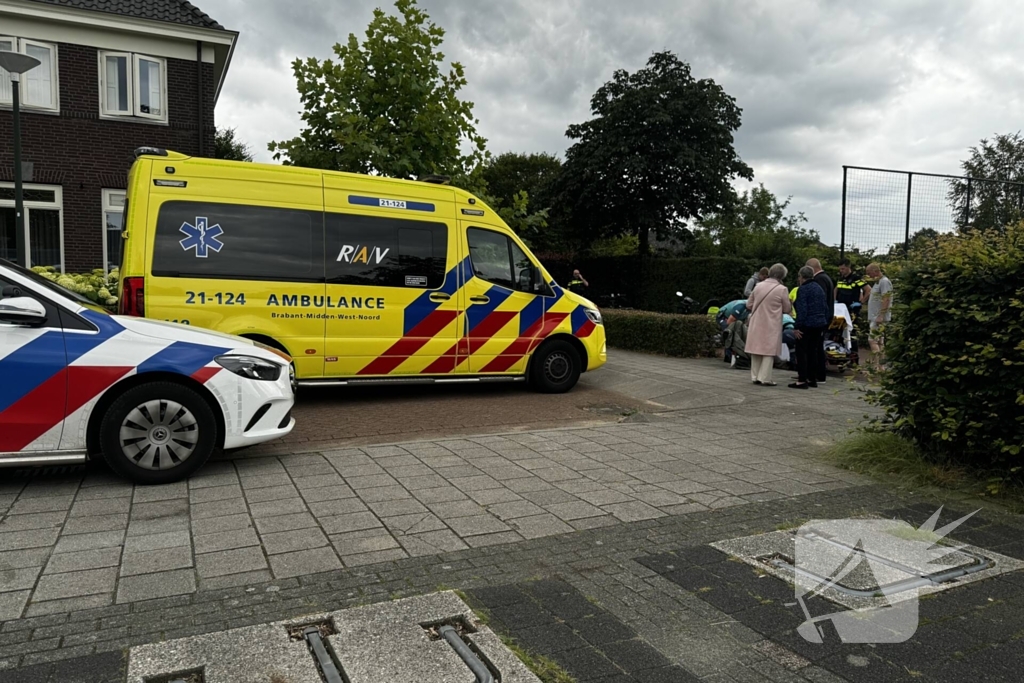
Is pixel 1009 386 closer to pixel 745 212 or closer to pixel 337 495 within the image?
pixel 337 495

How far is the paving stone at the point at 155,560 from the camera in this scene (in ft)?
12.0

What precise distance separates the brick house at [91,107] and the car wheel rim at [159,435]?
1291 centimetres

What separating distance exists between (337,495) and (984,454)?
462 cm

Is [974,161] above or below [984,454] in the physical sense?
above

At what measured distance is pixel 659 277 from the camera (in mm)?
23250

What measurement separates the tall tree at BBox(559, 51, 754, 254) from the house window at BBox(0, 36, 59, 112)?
16.0m

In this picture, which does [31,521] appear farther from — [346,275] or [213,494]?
[346,275]

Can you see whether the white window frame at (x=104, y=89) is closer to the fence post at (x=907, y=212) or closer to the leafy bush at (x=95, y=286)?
the leafy bush at (x=95, y=286)

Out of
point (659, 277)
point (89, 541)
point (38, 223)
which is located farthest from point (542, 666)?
point (659, 277)

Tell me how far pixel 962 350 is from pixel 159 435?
561 cm

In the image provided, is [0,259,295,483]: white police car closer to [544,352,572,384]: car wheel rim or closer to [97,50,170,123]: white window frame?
[544,352,572,384]: car wheel rim

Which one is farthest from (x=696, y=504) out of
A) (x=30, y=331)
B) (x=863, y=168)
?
(x=863, y=168)

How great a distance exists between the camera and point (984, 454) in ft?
17.9

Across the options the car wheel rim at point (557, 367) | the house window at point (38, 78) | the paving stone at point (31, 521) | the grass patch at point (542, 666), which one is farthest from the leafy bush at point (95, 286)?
the house window at point (38, 78)
